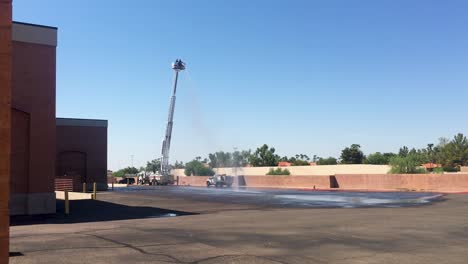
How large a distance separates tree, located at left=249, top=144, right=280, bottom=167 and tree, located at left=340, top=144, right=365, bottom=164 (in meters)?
19.4

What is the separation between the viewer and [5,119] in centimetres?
346

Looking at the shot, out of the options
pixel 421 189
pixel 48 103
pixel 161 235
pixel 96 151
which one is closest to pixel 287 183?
pixel 421 189

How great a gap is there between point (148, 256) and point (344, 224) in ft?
29.0

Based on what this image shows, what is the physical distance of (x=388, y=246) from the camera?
12203 millimetres

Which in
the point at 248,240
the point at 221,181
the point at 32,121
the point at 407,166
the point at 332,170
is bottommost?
the point at 248,240

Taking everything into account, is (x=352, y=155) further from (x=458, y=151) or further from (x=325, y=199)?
(x=325, y=199)

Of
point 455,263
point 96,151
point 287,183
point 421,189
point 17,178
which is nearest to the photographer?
point 455,263

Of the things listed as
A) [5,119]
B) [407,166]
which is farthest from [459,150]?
[5,119]

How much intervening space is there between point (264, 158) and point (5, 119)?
135 meters

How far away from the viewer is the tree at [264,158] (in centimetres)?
13688

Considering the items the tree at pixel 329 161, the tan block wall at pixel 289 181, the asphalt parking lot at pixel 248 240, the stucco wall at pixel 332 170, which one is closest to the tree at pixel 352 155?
the tree at pixel 329 161

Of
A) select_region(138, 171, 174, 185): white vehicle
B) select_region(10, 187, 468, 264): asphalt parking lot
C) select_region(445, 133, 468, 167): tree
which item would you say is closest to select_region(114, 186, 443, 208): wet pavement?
select_region(10, 187, 468, 264): asphalt parking lot

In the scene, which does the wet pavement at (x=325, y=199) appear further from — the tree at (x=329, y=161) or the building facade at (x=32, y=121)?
the tree at (x=329, y=161)

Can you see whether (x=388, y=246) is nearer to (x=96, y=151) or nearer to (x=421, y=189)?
(x=421, y=189)
